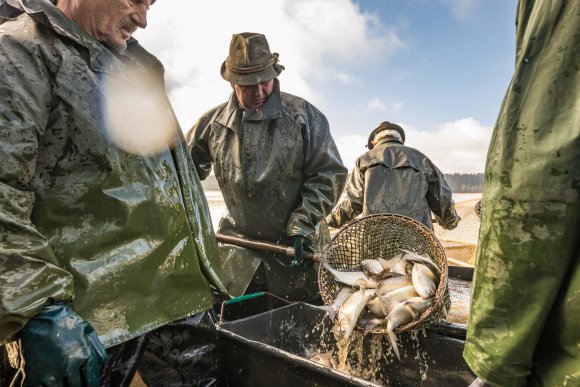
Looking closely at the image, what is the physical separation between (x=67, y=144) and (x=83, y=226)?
36 cm

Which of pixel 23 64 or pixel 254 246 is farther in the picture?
pixel 254 246

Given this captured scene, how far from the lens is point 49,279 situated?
134 cm

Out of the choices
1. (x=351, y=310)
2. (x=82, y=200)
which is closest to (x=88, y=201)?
(x=82, y=200)

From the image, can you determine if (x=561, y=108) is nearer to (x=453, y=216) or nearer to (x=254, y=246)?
(x=254, y=246)

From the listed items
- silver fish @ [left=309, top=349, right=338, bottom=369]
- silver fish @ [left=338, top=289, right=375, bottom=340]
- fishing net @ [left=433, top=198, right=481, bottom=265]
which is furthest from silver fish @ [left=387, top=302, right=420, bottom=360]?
Result: fishing net @ [left=433, top=198, right=481, bottom=265]

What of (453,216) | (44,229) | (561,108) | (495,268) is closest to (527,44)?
(561,108)

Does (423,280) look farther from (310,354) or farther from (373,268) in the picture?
(310,354)

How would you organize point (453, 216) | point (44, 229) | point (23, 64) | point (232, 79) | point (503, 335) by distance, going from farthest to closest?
point (453, 216) < point (232, 79) < point (44, 229) < point (23, 64) < point (503, 335)

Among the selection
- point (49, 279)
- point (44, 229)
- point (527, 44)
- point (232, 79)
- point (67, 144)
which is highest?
point (232, 79)

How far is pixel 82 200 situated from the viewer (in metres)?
1.65

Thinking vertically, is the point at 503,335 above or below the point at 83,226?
below

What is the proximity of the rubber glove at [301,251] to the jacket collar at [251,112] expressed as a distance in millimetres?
1302

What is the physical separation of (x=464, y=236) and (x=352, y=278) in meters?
7.04

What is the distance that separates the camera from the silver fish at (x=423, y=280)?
266 centimetres
